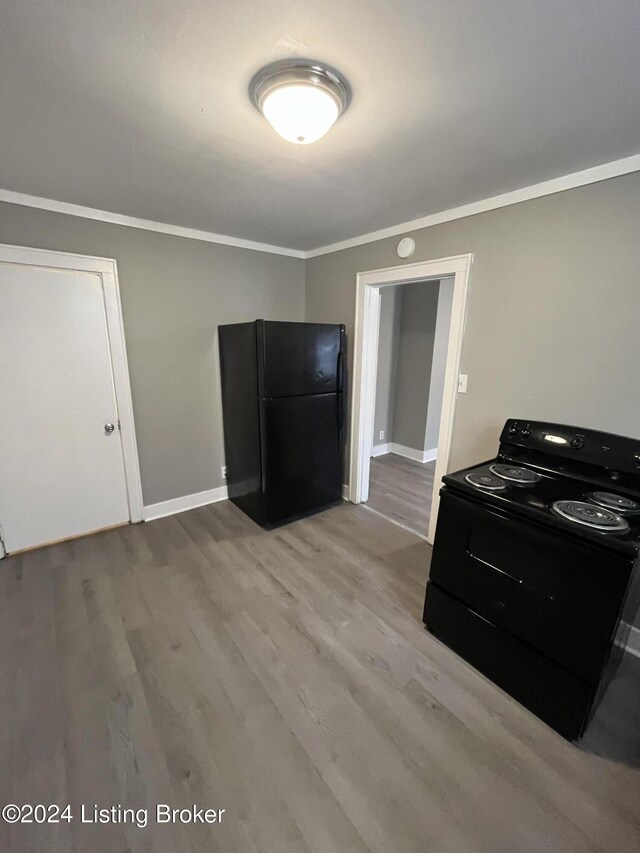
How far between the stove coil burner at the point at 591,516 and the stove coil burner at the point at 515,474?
0.23 meters

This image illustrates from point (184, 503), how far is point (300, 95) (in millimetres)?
2931

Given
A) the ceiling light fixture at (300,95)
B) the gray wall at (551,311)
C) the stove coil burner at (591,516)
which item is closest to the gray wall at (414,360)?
the gray wall at (551,311)

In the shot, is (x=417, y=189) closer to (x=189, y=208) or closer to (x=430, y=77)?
(x=430, y=77)

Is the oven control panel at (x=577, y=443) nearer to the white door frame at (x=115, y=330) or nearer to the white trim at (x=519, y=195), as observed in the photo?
the white trim at (x=519, y=195)

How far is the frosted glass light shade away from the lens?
1.11 m

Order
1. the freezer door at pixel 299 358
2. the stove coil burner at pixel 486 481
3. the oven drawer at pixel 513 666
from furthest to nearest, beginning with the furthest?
the freezer door at pixel 299 358 < the stove coil burner at pixel 486 481 < the oven drawer at pixel 513 666

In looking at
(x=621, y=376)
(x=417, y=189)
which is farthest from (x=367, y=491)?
(x=417, y=189)

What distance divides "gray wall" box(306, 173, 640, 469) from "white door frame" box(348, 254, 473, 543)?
64 millimetres

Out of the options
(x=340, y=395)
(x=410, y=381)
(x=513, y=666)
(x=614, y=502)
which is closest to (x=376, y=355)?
(x=340, y=395)

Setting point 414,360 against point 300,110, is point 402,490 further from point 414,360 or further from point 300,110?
point 300,110

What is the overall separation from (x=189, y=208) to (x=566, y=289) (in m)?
2.34

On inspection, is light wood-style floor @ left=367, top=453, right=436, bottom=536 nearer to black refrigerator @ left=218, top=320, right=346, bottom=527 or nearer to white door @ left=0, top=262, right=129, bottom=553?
black refrigerator @ left=218, top=320, right=346, bottom=527

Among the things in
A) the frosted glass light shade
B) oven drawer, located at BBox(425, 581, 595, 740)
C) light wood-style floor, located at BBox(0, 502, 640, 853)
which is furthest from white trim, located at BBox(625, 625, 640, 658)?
the frosted glass light shade

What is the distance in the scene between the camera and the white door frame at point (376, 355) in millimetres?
2252
